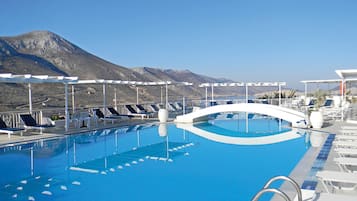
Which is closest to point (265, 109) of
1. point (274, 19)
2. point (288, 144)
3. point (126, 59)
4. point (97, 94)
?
point (288, 144)

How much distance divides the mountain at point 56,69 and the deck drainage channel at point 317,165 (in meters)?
18.9

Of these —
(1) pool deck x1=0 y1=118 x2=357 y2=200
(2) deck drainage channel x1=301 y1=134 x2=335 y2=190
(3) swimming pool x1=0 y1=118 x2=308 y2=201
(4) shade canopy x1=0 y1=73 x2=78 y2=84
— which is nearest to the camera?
(2) deck drainage channel x1=301 y1=134 x2=335 y2=190

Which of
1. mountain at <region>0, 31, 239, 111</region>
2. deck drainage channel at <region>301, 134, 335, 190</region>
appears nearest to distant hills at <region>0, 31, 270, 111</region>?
mountain at <region>0, 31, 239, 111</region>

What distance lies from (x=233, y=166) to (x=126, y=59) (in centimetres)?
4209

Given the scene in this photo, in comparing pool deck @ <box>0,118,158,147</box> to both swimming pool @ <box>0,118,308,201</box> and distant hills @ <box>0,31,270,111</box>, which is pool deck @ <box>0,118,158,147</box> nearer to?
swimming pool @ <box>0,118,308,201</box>

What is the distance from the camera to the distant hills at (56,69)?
29158 millimetres

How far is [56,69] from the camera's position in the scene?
41469 mm

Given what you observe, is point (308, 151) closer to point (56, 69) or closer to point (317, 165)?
point (317, 165)

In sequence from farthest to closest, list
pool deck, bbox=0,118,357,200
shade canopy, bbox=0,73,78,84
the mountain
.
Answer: the mountain → shade canopy, bbox=0,73,78,84 → pool deck, bbox=0,118,357,200

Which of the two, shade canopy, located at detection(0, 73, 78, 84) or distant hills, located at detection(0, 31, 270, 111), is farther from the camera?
distant hills, located at detection(0, 31, 270, 111)

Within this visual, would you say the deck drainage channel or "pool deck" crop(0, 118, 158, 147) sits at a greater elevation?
"pool deck" crop(0, 118, 158, 147)

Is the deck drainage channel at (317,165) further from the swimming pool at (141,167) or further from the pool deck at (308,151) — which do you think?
the swimming pool at (141,167)

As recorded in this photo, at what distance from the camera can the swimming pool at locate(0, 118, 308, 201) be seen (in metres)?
5.18

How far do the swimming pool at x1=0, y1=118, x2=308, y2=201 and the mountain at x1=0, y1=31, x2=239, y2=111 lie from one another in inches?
600
